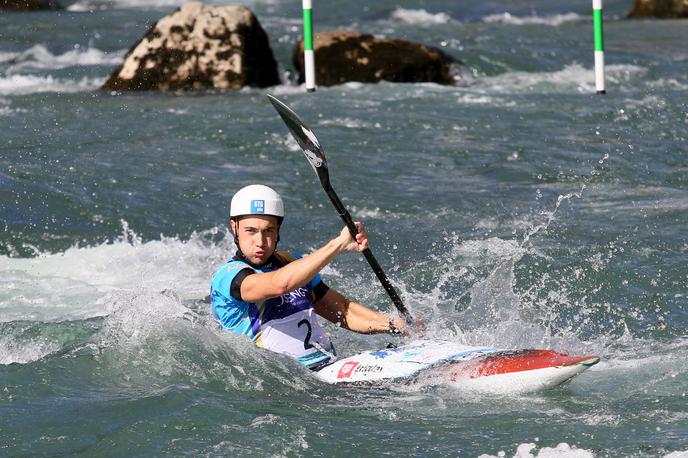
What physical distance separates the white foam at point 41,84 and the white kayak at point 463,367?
33.5 feet

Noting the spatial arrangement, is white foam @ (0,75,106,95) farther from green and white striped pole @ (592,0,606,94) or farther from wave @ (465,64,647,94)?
green and white striped pole @ (592,0,606,94)

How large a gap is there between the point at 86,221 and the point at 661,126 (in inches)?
245

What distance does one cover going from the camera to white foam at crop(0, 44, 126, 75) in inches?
690

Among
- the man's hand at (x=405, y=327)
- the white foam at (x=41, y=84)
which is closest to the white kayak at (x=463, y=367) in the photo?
the man's hand at (x=405, y=327)

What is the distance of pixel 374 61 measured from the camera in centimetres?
1602

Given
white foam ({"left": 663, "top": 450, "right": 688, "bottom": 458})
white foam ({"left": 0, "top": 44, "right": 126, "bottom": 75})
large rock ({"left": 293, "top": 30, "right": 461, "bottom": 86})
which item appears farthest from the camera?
white foam ({"left": 0, "top": 44, "right": 126, "bottom": 75})

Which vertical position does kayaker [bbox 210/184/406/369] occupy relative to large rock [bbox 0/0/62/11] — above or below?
below

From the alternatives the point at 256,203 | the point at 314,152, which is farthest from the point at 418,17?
the point at 256,203

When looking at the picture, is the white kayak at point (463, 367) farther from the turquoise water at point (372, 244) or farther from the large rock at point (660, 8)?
the large rock at point (660, 8)

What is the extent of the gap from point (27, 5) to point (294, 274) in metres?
19.2

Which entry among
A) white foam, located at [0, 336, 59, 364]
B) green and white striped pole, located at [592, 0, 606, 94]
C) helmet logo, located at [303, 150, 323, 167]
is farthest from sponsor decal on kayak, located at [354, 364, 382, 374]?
green and white striped pole, located at [592, 0, 606, 94]

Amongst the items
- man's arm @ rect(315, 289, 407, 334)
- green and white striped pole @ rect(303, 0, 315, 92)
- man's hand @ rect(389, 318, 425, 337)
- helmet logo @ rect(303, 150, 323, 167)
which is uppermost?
green and white striped pole @ rect(303, 0, 315, 92)

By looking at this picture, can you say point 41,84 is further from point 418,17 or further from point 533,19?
point 533,19

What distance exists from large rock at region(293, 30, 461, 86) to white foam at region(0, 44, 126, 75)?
10.6 feet
